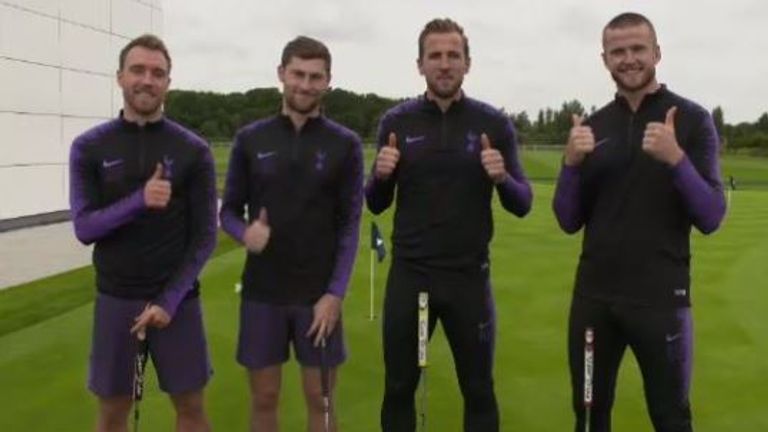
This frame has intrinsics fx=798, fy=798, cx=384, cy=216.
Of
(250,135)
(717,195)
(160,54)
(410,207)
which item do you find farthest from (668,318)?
(160,54)

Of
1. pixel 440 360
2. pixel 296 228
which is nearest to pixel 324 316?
pixel 296 228

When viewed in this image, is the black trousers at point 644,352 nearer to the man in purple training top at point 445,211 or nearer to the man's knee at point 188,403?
the man in purple training top at point 445,211

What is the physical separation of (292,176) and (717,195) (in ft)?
7.82

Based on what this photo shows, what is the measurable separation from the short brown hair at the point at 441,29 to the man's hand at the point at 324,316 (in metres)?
1.56

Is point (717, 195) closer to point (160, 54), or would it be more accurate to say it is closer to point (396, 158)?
point (396, 158)

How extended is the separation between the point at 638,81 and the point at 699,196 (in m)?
0.70

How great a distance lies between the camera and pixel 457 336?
16.0 ft

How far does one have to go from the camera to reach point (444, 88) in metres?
4.74

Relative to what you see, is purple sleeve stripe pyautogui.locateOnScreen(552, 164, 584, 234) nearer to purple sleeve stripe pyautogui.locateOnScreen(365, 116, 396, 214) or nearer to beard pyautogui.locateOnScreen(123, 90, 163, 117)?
purple sleeve stripe pyautogui.locateOnScreen(365, 116, 396, 214)

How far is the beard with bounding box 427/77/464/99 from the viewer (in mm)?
4746

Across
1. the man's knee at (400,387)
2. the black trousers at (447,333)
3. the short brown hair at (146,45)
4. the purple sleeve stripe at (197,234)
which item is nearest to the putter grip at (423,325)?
the black trousers at (447,333)

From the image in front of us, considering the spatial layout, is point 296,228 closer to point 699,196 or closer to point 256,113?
point 699,196

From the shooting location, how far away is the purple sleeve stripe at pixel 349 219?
4.83m

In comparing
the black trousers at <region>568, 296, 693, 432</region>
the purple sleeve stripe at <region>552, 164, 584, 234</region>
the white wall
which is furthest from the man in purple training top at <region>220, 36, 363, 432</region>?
the white wall
